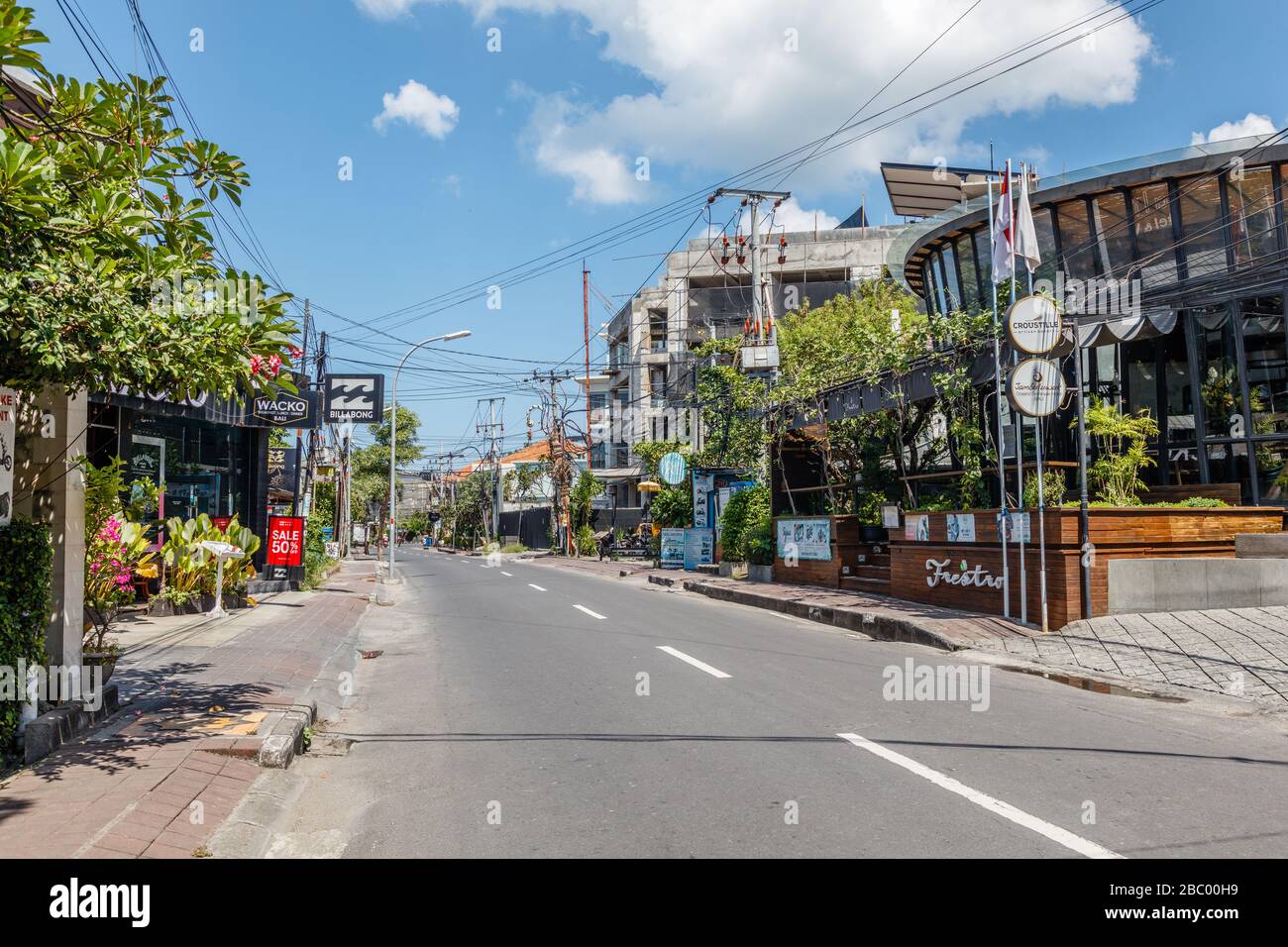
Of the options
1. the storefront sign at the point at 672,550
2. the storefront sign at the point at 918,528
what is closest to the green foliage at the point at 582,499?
the storefront sign at the point at 672,550

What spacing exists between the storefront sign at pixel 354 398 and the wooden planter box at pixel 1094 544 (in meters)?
17.1

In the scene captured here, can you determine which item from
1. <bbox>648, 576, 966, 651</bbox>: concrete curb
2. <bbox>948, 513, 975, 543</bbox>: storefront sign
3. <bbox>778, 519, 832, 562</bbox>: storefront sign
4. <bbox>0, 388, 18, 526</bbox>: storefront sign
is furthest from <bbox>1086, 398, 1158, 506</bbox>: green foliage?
<bbox>0, 388, 18, 526</bbox>: storefront sign

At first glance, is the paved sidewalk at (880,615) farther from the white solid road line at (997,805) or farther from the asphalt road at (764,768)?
the white solid road line at (997,805)

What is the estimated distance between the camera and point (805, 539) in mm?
21844

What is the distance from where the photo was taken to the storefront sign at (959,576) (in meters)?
14.3

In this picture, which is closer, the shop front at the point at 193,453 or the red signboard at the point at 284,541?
the shop front at the point at 193,453

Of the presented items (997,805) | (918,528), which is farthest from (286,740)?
(918,528)

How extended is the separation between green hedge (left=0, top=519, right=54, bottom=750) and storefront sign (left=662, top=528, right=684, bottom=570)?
27349mm

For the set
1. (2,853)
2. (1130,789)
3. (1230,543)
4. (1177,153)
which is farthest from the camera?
(1177,153)

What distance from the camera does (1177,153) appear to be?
19.1 metres

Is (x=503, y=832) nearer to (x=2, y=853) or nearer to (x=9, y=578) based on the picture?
(x=2, y=853)

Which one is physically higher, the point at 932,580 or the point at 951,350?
the point at 951,350
